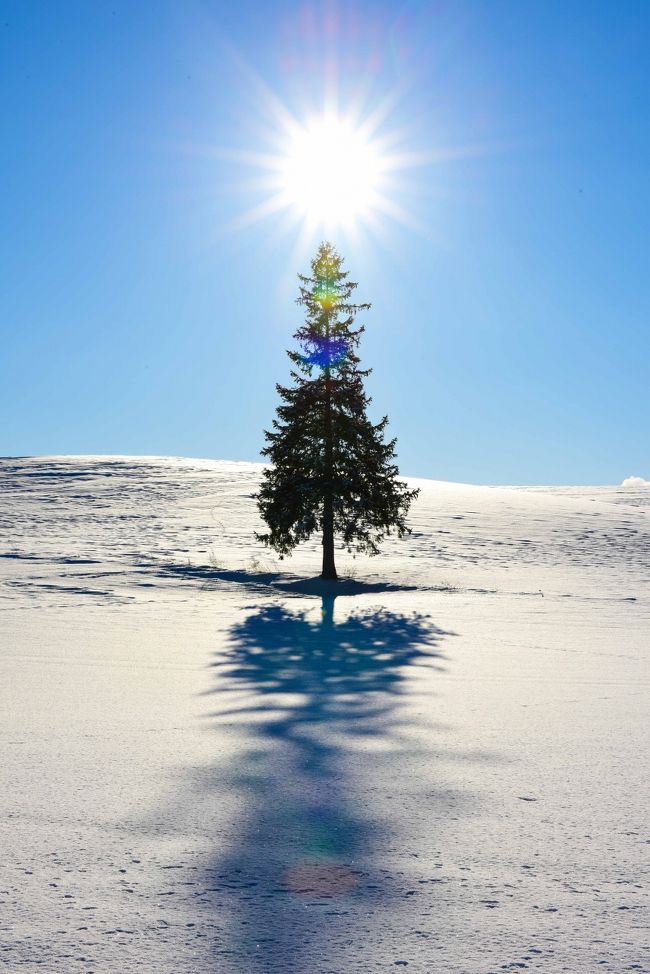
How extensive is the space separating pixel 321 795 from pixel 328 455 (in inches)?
659

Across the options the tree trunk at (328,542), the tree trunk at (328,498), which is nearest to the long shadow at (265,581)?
the tree trunk at (328,542)

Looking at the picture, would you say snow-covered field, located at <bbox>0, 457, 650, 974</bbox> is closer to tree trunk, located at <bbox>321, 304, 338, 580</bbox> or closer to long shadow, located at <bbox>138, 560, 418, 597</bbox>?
long shadow, located at <bbox>138, 560, 418, 597</bbox>

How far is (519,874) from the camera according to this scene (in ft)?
9.36

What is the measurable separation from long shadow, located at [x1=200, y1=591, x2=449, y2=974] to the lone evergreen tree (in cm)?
1155

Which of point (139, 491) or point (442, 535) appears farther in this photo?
point (139, 491)

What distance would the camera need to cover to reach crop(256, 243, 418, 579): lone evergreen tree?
Result: 20.2 meters

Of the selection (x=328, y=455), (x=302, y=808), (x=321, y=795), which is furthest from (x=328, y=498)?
(x=302, y=808)

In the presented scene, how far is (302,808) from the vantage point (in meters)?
3.62

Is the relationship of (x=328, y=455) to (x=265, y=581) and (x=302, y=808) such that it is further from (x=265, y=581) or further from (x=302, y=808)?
(x=302, y=808)

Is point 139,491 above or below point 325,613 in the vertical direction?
above

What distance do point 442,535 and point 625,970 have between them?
1006 inches

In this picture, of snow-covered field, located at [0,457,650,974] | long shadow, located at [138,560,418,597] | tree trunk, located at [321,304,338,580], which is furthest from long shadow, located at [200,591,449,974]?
tree trunk, located at [321,304,338,580]

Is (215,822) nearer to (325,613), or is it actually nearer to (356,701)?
(356,701)

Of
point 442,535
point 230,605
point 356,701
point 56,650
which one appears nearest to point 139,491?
point 442,535
